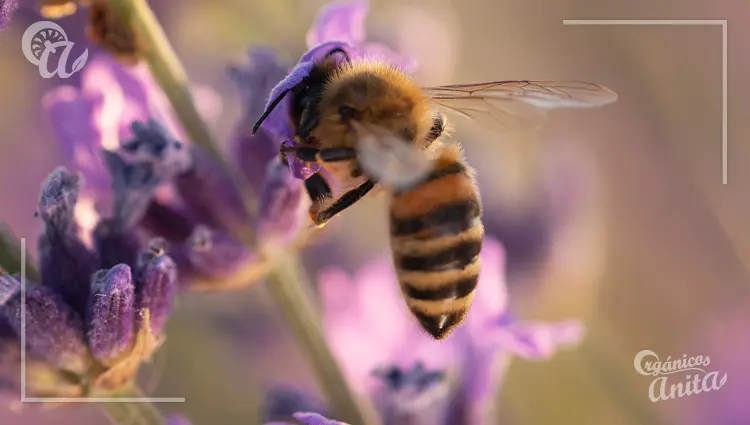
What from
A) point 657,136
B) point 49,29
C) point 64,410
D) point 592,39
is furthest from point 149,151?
point 657,136

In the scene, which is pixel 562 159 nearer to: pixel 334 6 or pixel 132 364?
pixel 334 6

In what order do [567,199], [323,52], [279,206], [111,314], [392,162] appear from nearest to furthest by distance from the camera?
[392,162], [111,314], [323,52], [279,206], [567,199]

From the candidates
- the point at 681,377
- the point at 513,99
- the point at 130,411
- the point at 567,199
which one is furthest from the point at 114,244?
the point at 567,199

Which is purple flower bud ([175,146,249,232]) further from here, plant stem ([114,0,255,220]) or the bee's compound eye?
the bee's compound eye

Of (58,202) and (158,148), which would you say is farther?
(158,148)

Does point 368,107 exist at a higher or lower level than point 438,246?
higher

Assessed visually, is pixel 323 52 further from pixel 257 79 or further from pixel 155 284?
pixel 155 284
